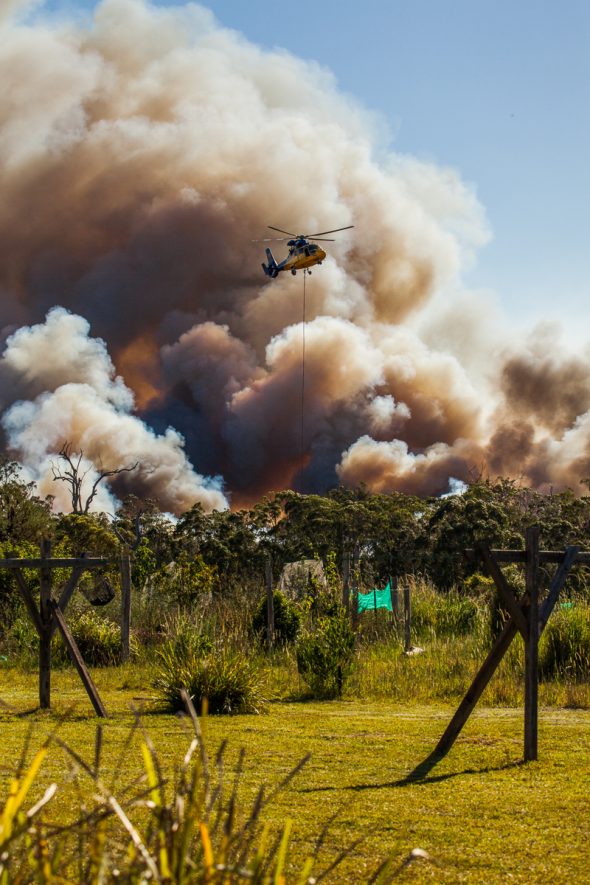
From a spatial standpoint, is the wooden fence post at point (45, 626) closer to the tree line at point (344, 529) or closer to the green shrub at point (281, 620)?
the green shrub at point (281, 620)

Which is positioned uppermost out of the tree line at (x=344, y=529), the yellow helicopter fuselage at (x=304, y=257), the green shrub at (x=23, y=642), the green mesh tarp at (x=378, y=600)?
the yellow helicopter fuselage at (x=304, y=257)

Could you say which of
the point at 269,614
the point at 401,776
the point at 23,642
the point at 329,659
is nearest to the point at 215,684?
the point at 329,659

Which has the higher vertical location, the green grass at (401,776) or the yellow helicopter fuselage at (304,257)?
the yellow helicopter fuselage at (304,257)

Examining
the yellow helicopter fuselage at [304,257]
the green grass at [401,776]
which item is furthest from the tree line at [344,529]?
the green grass at [401,776]

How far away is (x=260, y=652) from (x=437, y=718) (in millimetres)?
6542

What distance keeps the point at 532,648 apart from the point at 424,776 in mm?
1418

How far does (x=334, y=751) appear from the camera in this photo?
922 centimetres

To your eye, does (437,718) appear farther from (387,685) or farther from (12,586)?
(12,586)

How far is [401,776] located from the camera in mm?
8094

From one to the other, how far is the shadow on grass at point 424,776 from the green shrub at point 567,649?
6.75 m

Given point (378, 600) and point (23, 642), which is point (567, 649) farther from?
point (23, 642)

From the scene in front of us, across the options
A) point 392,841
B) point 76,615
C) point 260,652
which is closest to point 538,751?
point 392,841

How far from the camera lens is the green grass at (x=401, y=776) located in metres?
5.77

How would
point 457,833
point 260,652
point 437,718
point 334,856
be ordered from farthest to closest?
point 260,652 → point 437,718 → point 457,833 → point 334,856
